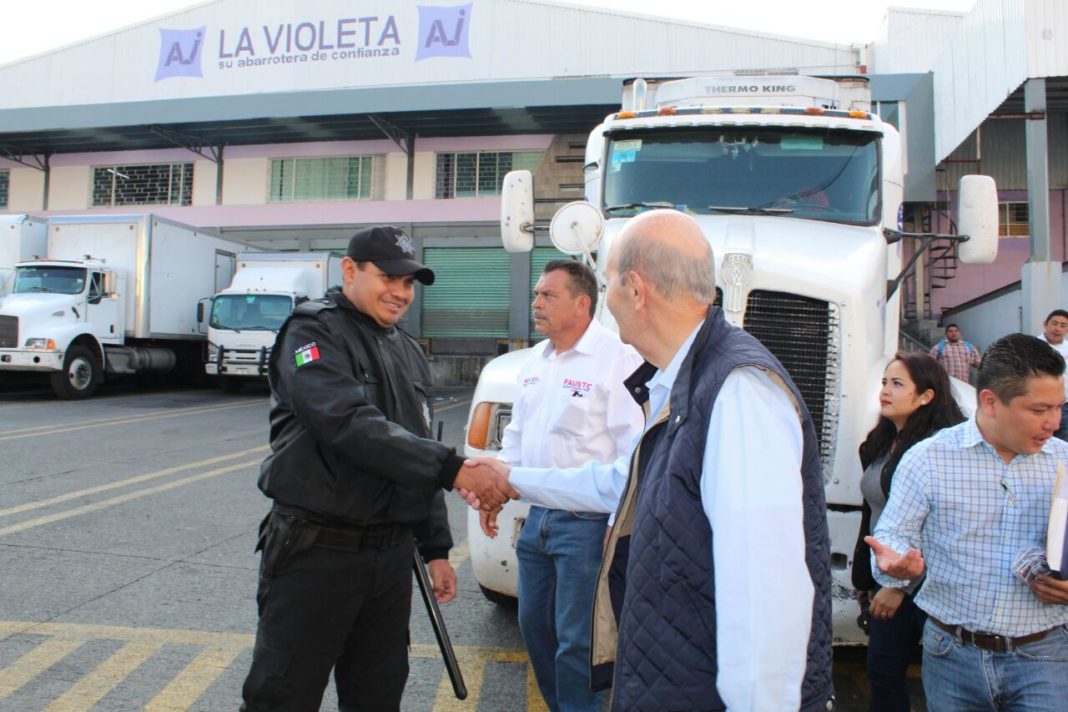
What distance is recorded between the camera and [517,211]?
5.63 m

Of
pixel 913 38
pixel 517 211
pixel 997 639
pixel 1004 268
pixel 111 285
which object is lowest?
pixel 997 639

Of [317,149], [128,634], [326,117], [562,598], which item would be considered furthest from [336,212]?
[562,598]

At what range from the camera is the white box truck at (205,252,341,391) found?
17859mm

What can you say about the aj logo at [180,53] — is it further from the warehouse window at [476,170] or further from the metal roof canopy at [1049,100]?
the metal roof canopy at [1049,100]

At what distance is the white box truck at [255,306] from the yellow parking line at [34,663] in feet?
43.9

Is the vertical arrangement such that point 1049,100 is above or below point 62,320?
above

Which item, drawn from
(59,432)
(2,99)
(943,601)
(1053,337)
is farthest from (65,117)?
(943,601)

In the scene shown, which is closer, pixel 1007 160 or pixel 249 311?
pixel 249 311

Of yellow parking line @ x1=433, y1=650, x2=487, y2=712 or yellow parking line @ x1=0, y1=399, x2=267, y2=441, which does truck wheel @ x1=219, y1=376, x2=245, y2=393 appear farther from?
yellow parking line @ x1=433, y1=650, x2=487, y2=712

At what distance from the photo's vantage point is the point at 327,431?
2375mm

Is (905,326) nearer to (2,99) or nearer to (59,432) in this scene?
(59,432)

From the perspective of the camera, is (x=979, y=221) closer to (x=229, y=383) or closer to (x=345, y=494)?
(x=345, y=494)

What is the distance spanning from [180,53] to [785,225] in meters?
28.9

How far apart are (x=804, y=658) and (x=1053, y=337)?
7767 millimetres
